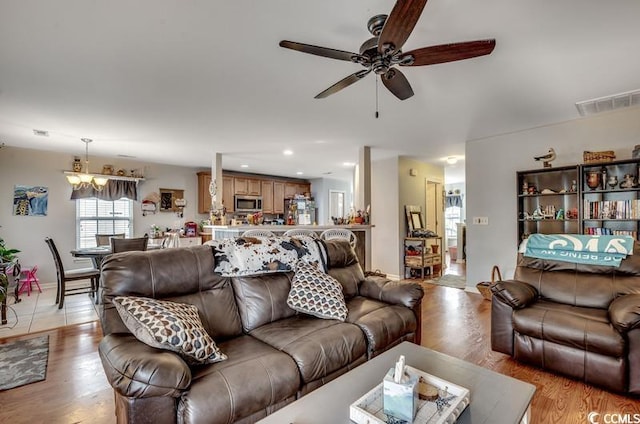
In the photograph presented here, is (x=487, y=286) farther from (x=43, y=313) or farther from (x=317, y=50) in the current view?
(x=43, y=313)

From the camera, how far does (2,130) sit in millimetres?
4043

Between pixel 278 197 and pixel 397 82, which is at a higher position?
pixel 397 82

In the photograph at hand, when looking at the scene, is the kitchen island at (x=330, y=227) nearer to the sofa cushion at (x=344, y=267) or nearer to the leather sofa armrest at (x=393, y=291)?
→ the sofa cushion at (x=344, y=267)

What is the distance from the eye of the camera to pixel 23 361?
8.33ft

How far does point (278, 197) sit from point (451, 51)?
7088mm

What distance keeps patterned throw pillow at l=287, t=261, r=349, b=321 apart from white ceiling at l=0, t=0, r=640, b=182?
5.51 feet

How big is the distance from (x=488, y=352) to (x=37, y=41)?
165 inches

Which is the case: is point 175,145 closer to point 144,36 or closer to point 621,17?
point 144,36

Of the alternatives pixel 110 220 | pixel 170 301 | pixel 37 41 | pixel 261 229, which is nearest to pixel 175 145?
pixel 261 229

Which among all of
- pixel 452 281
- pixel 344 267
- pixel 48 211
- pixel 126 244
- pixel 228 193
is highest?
pixel 228 193

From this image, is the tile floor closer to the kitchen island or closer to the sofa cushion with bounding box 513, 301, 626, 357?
the kitchen island

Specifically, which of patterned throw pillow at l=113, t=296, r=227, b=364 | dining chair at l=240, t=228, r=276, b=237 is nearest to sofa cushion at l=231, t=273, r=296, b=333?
patterned throw pillow at l=113, t=296, r=227, b=364

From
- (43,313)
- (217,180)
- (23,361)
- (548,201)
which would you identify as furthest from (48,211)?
(548,201)

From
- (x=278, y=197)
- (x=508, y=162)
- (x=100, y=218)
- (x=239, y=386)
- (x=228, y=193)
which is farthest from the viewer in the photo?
(x=278, y=197)
